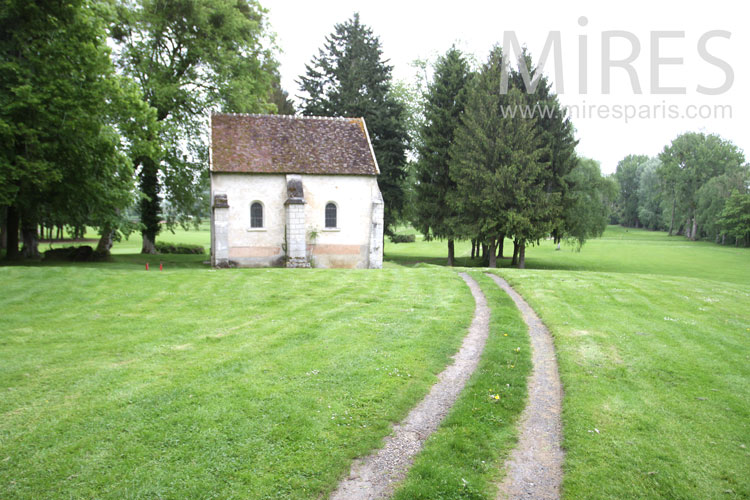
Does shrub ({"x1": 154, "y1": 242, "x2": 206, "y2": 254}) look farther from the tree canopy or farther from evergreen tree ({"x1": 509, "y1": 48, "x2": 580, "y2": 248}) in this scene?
evergreen tree ({"x1": 509, "y1": 48, "x2": 580, "y2": 248})

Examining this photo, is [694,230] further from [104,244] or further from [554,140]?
[104,244]

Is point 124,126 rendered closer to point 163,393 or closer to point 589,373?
point 163,393

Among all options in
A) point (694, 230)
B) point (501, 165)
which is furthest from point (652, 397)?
point (694, 230)

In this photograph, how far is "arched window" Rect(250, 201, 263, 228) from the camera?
26750mm

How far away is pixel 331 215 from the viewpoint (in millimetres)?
28031

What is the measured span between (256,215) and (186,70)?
11743 mm

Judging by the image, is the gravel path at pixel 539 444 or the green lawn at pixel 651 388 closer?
the gravel path at pixel 539 444

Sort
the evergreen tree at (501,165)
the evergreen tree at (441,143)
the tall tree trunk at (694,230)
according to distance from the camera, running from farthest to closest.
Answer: the tall tree trunk at (694,230) < the evergreen tree at (441,143) < the evergreen tree at (501,165)

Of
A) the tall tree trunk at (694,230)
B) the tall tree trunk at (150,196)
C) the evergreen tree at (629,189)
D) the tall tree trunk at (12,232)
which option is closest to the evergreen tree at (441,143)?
the tall tree trunk at (150,196)

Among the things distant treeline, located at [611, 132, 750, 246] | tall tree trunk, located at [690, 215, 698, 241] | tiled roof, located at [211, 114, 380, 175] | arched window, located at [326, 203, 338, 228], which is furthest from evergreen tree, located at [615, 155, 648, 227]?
arched window, located at [326, 203, 338, 228]

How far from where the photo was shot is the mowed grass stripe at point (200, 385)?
199 inches

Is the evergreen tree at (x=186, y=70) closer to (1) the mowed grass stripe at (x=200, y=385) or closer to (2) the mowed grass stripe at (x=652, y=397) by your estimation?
(1) the mowed grass stripe at (x=200, y=385)

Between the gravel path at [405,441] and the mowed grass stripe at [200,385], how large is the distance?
0.19m

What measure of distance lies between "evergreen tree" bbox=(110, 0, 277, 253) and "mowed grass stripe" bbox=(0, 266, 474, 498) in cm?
1637
